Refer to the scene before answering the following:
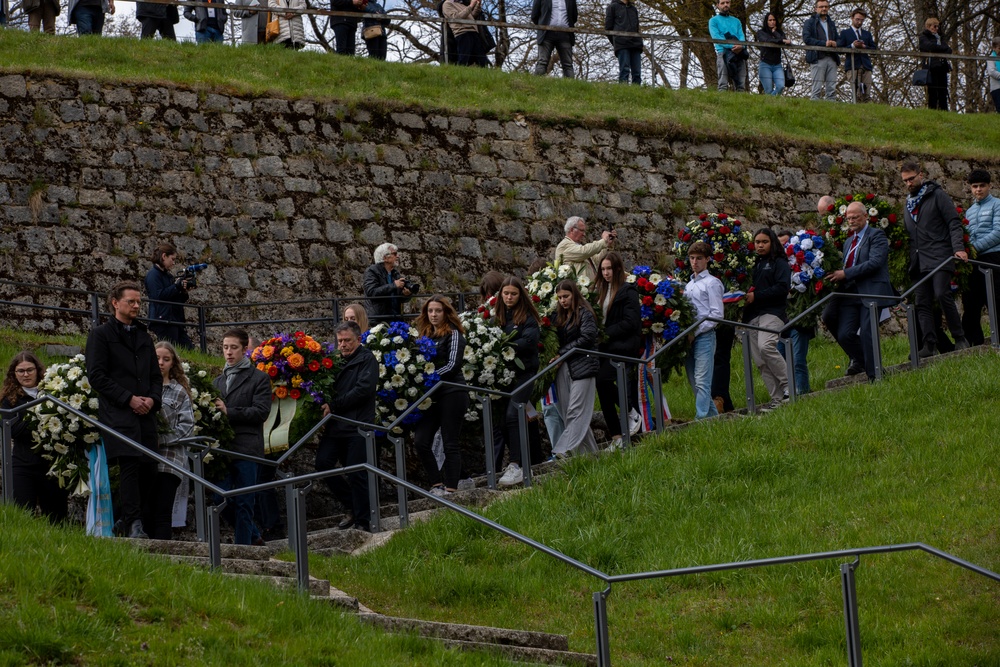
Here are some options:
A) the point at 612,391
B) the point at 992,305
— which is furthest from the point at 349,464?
the point at 992,305

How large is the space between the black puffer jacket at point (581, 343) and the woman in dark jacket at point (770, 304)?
1635 millimetres

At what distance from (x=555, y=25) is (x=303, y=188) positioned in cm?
479

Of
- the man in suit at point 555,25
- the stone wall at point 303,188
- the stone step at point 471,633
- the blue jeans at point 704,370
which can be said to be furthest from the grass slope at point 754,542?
the man in suit at point 555,25

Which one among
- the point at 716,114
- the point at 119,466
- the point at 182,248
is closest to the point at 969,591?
the point at 119,466

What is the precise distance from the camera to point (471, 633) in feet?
23.7

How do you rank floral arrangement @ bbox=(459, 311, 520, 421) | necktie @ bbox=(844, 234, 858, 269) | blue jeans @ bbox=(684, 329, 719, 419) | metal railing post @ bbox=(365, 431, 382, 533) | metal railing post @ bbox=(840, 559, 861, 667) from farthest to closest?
necktie @ bbox=(844, 234, 858, 269), blue jeans @ bbox=(684, 329, 719, 419), floral arrangement @ bbox=(459, 311, 520, 421), metal railing post @ bbox=(365, 431, 382, 533), metal railing post @ bbox=(840, 559, 861, 667)

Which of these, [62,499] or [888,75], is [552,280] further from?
[888,75]

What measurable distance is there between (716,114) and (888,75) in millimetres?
9190

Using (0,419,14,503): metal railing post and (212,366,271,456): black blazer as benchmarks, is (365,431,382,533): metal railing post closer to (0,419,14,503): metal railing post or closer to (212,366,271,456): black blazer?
(212,366,271,456): black blazer

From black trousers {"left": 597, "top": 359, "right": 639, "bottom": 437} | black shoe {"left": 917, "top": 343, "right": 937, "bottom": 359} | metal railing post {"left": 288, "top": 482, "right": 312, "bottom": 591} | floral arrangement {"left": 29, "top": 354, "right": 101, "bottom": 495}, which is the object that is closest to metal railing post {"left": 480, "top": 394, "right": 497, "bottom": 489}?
black trousers {"left": 597, "top": 359, "right": 639, "bottom": 437}

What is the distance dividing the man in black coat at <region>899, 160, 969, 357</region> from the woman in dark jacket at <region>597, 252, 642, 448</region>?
2.80 metres

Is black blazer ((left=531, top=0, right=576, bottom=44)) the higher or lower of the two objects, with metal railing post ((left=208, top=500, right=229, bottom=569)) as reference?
higher

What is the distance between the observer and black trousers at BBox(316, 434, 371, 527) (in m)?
9.69

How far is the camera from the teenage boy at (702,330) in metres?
11.5
